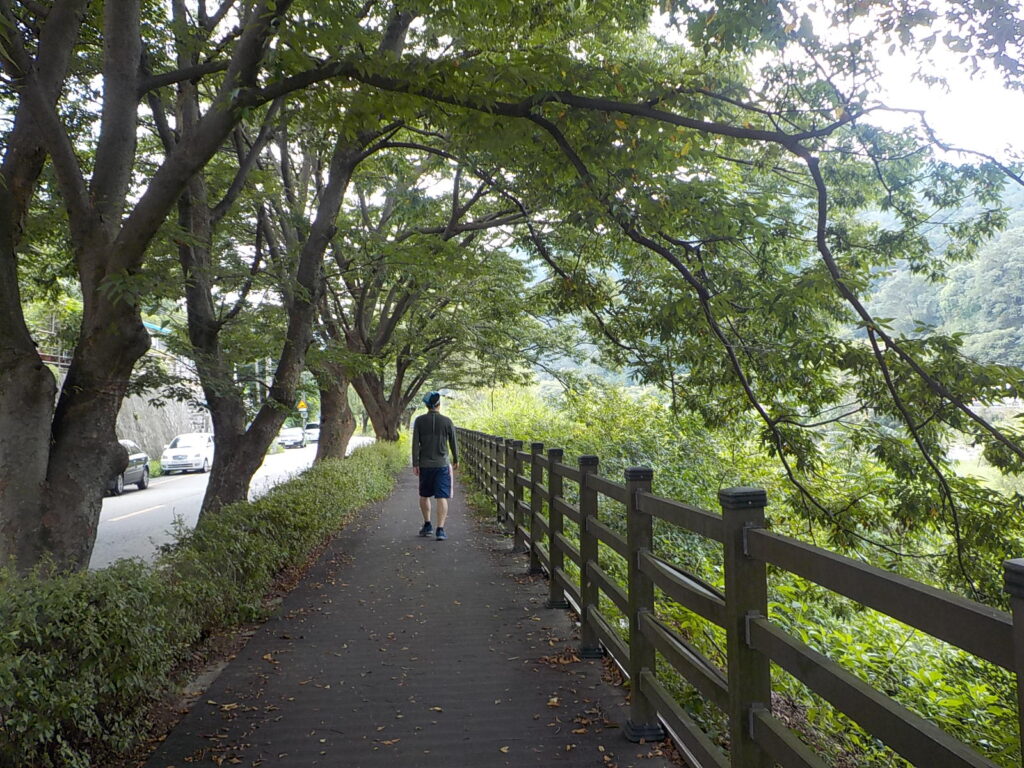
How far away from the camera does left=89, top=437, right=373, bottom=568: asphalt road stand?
38.9 feet

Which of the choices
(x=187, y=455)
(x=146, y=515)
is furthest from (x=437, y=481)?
(x=187, y=455)

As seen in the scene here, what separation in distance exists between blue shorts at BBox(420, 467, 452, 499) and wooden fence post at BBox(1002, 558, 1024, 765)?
870cm

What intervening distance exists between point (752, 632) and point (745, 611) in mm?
71

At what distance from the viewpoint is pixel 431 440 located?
9.91 m

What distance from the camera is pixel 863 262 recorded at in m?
8.12

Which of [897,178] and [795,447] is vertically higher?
[897,178]

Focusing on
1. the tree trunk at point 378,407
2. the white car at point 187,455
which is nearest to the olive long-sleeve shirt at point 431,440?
the tree trunk at point 378,407

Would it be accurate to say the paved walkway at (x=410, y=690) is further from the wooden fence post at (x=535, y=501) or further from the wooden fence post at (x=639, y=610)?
the wooden fence post at (x=535, y=501)

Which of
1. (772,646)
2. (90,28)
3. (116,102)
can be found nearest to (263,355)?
(90,28)

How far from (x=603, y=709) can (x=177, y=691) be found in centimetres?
244

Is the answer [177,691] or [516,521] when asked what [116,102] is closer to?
[177,691]

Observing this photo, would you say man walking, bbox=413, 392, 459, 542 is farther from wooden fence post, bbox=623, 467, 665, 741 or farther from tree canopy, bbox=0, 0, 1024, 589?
wooden fence post, bbox=623, 467, 665, 741

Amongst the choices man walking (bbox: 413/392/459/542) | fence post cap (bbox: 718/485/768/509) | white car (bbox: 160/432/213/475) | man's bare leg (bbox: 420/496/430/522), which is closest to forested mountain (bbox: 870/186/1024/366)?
man walking (bbox: 413/392/459/542)

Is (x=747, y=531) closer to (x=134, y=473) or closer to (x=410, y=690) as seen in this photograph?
(x=410, y=690)
